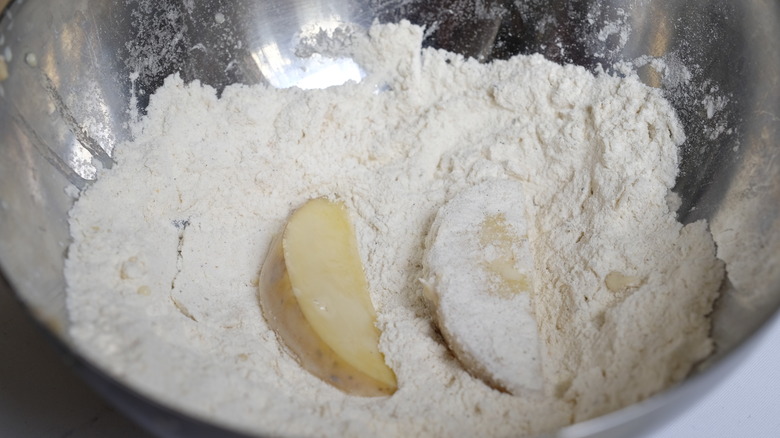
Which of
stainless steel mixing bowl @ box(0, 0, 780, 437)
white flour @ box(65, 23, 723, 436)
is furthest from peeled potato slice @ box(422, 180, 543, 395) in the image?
stainless steel mixing bowl @ box(0, 0, 780, 437)

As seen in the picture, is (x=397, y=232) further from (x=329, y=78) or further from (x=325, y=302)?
(x=329, y=78)

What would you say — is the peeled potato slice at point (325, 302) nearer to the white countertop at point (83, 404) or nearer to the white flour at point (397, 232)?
the white flour at point (397, 232)

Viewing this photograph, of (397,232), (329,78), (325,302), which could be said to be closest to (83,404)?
(325,302)

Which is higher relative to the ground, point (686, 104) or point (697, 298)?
point (686, 104)

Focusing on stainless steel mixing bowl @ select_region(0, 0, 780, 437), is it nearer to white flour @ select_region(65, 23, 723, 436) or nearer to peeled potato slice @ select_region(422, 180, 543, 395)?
white flour @ select_region(65, 23, 723, 436)

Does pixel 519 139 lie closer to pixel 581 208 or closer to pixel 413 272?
pixel 581 208

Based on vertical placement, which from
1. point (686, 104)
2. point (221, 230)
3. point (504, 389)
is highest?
point (686, 104)

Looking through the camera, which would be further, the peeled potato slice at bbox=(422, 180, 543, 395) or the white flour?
the peeled potato slice at bbox=(422, 180, 543, 395)

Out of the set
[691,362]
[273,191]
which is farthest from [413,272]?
[691,362]
